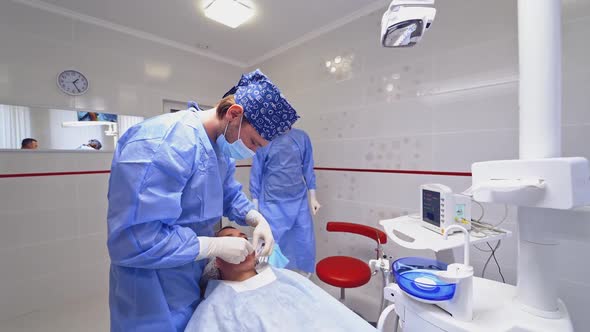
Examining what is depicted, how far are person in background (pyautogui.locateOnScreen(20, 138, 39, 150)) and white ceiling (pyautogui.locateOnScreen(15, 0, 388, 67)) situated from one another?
1.09m

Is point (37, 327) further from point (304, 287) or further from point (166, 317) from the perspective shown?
point (304, 287)

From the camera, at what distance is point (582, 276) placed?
135cm

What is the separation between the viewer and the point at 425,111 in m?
1.89

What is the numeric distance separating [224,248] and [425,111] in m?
1.70

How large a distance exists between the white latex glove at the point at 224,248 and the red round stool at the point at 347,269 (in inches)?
33.0

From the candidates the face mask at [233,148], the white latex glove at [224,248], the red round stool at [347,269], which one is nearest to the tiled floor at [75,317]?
the red round stool at [347,269]

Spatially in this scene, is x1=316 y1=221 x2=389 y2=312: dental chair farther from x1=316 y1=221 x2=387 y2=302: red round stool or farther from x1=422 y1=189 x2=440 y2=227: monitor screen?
x1=422 y1=189 x2=440 y2=227: monitor screen

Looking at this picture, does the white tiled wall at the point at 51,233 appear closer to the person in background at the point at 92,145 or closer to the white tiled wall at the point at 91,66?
the person in background at the point at 92,145

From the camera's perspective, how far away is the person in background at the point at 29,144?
2.05m

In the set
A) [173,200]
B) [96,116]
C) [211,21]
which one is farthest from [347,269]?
[96,116]

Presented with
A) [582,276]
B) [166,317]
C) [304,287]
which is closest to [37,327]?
[166,317]

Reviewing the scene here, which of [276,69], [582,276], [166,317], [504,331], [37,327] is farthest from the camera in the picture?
[276,69]

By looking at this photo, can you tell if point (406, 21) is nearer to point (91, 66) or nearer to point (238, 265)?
point (238, 265)

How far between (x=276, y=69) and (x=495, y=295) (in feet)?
9.54
